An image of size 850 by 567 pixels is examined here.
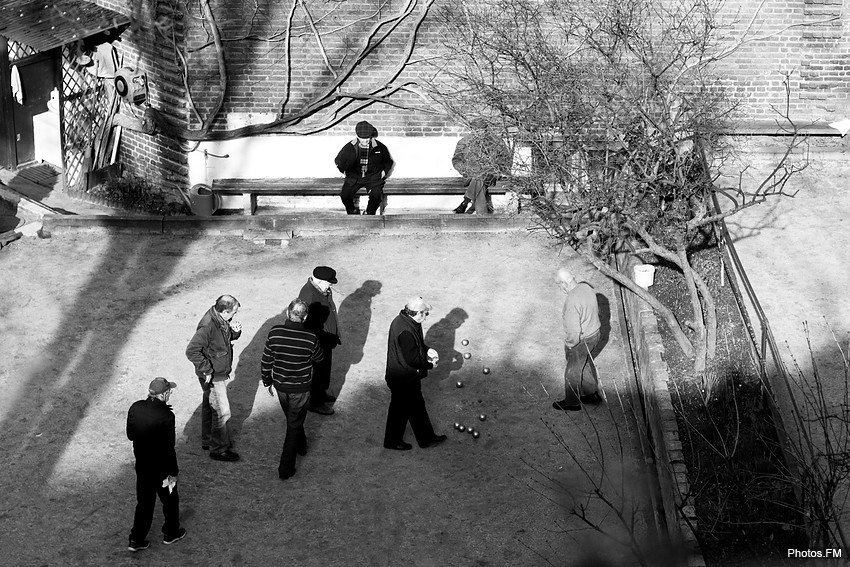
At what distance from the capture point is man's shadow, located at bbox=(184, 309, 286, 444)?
12023 mm

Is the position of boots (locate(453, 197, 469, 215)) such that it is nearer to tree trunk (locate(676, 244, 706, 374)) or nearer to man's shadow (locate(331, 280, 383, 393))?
man's shadow (locate(331, 280, 383, 393))

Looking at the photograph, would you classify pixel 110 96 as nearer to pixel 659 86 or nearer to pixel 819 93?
pixel 659 86

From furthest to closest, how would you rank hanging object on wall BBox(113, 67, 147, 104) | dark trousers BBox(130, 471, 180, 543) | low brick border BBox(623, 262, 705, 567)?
hanging object on wall BBox(113, 67, 147, 104), low brick border BBox(623, 262, 705, 567), dark trousers BBox(130, 471, 180, 543)

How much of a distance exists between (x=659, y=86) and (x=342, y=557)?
7096 millimetres

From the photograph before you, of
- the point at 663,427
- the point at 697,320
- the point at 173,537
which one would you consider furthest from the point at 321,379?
the point at 697,320

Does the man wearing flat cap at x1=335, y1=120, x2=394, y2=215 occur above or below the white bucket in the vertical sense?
above

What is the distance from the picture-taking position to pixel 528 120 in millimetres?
15352

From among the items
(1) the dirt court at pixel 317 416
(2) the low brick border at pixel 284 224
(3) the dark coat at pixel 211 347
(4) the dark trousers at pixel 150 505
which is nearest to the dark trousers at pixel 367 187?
(2) the low brick border at pixel 284 224

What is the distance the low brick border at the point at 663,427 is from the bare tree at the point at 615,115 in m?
0.29

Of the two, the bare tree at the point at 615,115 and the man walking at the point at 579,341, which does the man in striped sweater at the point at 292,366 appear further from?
the bare tree at the point at 615,115

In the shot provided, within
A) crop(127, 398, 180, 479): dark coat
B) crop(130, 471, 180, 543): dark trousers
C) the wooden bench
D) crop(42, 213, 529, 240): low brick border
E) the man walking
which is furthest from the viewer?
the wooden bench

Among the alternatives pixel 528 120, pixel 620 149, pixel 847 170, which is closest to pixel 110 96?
pixel 528 120

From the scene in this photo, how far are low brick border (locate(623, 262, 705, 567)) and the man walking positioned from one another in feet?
2.07

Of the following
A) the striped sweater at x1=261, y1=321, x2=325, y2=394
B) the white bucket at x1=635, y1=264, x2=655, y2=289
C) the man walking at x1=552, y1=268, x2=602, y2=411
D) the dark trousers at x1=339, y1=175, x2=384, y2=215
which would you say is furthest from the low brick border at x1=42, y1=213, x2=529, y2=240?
the striped sweater at x1=261, y1=321, x2=325, y2=394
